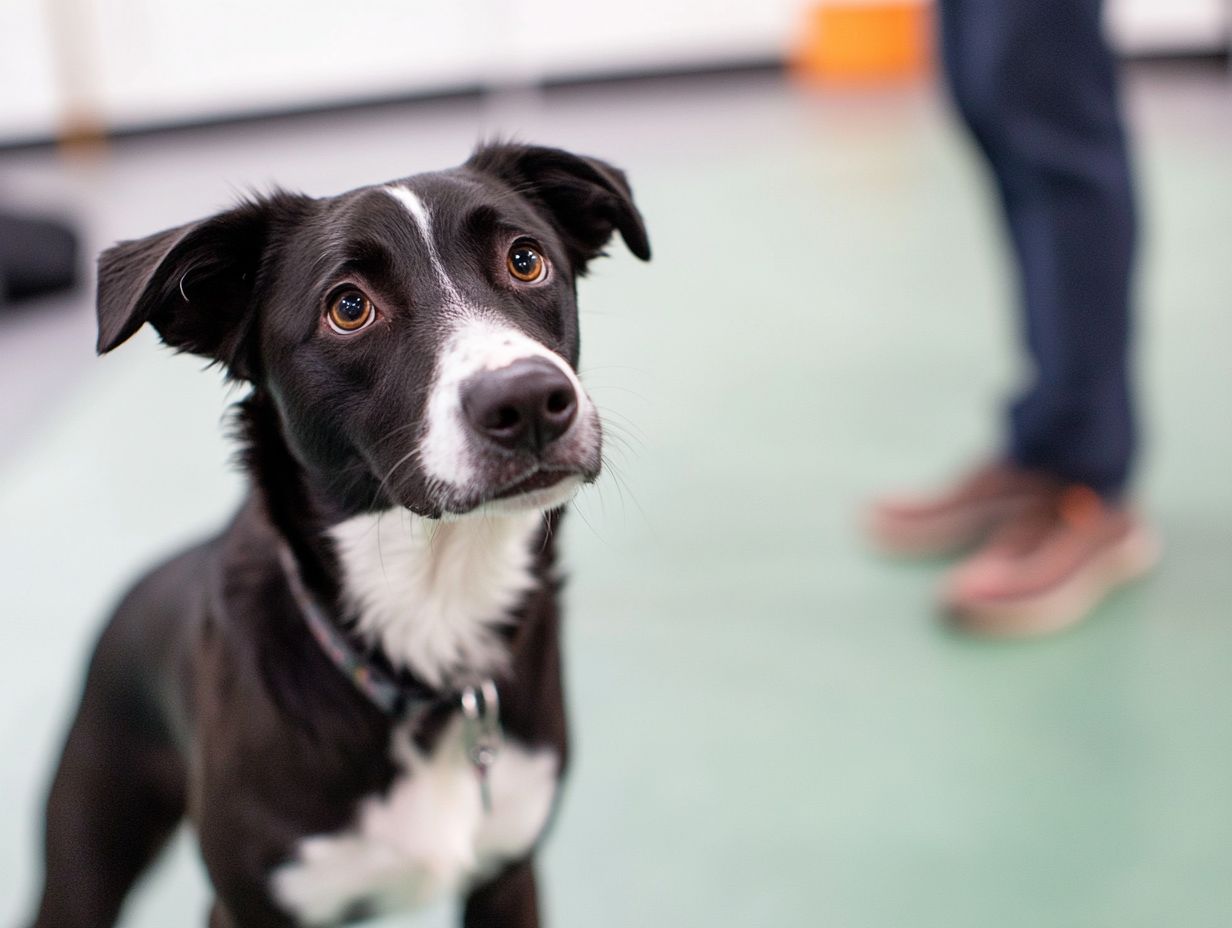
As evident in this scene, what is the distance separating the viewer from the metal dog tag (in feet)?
4.17

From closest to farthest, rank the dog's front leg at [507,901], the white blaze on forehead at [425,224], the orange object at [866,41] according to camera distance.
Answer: the white blaze on forehead at [425,224] < the dog's front leg at [507,901] < the orange object at [866,41]

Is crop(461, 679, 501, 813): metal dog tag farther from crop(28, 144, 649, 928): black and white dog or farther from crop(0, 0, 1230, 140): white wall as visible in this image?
crop(0, 0, 1230, 140): white wall

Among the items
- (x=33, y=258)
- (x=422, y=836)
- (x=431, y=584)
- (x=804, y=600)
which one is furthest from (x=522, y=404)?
(x=33, y=258)

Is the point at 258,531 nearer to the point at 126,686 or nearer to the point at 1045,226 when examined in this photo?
the point at 126,686

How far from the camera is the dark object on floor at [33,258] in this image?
159 inches

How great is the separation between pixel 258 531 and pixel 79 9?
6032 millimetres

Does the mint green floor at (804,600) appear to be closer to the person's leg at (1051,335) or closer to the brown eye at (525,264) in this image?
the person's leg at (1051,335)

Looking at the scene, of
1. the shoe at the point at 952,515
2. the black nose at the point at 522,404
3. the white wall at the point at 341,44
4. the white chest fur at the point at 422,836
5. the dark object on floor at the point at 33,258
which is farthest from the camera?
the white wall at the point at 341,44

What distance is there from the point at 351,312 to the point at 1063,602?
1573 mm

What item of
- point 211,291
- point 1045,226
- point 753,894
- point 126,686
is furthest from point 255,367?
point 1045,226

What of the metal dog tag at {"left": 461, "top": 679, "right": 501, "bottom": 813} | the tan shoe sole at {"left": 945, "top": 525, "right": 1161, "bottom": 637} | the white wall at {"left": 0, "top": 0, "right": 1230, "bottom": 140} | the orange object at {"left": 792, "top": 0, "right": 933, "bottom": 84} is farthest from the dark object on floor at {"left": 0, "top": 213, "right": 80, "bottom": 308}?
the orange object at {"left": 792, "top": 0, "right": 933, "bottom": 84}

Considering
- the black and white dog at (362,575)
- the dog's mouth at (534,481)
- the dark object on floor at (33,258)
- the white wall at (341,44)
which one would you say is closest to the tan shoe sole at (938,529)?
the black and white dog at (362,575)

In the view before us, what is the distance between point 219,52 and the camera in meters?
6.84

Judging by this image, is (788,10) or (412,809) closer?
(412,809)
